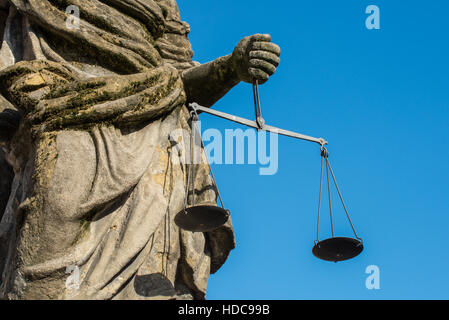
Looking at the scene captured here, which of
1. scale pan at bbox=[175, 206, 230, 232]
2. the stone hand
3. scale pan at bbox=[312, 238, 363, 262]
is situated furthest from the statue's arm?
scale pan at bbox=[312, 238, 363, 262]

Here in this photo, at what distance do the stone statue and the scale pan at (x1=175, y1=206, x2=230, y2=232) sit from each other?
Answer: 0.69ft

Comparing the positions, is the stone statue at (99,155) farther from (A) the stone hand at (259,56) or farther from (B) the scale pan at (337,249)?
(B) the scale pan at (337,249)

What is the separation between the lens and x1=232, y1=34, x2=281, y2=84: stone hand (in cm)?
565

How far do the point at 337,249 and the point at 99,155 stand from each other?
6.94ft

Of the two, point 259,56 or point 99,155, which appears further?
point 259,56

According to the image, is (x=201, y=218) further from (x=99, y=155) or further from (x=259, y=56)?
(x=259, y=56)

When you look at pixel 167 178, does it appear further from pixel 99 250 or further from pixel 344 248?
pixel 344 248

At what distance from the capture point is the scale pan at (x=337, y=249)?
19.2ft

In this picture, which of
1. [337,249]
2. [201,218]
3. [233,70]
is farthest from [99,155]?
[337,249]

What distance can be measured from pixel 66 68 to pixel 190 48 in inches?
62.0

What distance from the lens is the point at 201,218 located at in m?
5.15

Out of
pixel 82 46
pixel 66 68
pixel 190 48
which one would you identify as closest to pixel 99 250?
pixel 66 68

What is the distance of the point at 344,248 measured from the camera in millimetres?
5898

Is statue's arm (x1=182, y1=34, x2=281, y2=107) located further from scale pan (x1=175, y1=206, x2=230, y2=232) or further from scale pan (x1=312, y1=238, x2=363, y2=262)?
scale pan (x1=312, y1=238, x2=363, y2=262)
